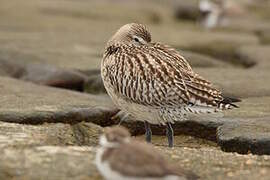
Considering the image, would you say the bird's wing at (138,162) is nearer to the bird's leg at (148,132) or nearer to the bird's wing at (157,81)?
the bird's wing at (157,81)

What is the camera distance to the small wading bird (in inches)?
202

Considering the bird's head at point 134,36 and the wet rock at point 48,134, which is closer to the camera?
the wet rock at point 48,134

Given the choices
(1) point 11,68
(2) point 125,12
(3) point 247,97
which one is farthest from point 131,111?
(2) point 125,12

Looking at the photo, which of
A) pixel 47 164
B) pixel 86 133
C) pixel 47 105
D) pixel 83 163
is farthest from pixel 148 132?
pixel 47 164

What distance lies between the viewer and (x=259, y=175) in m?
4.27

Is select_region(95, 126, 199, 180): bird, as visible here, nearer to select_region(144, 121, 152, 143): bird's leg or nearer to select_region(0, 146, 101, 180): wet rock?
select_region(0, 146, 101, 180): wet rock

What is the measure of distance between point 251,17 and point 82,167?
10.5 m

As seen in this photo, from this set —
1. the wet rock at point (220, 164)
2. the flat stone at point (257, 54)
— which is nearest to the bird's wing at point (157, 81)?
the wet rock at point (220, 164)

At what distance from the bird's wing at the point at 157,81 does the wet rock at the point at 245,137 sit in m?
0.27

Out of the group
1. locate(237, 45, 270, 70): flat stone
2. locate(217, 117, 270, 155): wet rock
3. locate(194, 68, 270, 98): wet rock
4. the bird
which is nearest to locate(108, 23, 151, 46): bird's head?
locate(217, 117, 270, 155): wet rock

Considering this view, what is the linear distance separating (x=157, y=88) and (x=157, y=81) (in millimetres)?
52

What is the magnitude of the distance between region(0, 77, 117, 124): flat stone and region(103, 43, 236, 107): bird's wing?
56 cm

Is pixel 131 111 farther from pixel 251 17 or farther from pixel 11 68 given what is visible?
pixel 251 17

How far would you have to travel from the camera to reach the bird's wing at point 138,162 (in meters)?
3.68
